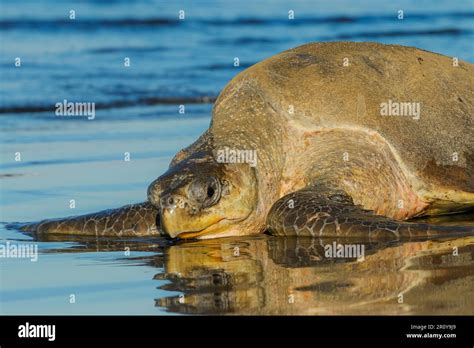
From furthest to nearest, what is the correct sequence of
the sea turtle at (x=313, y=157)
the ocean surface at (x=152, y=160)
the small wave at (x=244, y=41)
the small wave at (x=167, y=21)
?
the small wave at (x=167, y=21) → the small wave at (x=244, y=41) → the sea turtle at (x=313, y=157) → the ocean surface at (x=152, y=160)

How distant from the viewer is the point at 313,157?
7727mm

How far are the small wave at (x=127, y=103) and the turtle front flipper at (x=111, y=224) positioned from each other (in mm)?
6066

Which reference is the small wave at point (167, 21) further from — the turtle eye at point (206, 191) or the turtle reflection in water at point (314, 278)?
the turtle reflection in water at point (314, 278)

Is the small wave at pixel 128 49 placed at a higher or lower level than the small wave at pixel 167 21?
lower

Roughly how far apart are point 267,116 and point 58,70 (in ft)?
29.5

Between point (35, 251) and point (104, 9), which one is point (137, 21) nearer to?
point (104, 9)

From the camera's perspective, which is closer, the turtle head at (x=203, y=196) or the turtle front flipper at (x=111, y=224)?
the turtle head at (x=203, y=196)

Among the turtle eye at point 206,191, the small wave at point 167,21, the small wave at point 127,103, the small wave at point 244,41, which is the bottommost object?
the turtle eye at point 206,191

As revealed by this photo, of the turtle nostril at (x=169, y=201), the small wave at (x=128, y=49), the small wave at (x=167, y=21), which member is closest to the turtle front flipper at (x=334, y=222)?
the turtle nostril at (x=169, y=201)

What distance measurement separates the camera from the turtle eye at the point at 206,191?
279 inches

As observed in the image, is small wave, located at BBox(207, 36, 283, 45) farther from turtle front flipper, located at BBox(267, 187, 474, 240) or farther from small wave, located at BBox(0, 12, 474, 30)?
turtle front flipper, located at BBox(267, 187, 474, 240)

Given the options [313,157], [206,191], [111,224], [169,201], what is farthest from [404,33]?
[169,201]

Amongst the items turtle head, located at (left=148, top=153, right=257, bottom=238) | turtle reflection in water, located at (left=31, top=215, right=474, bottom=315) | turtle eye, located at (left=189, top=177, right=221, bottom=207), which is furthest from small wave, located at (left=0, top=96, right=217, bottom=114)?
turtle eye, located at (left=189, top=177, right=221, bottom=207)

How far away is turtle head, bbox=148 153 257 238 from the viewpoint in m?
7.05
